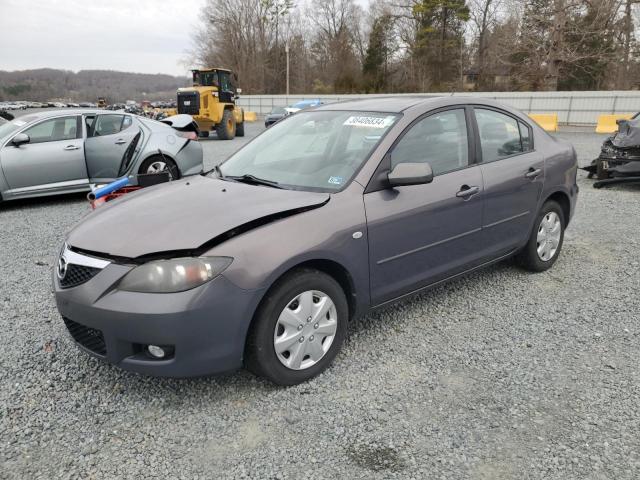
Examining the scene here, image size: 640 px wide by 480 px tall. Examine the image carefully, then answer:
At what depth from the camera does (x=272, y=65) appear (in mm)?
62375

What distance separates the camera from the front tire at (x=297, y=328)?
8.90 ft

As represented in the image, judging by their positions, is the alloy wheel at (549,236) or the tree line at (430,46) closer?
the alloy wheel at (549,236)

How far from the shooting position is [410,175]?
10.2 ft

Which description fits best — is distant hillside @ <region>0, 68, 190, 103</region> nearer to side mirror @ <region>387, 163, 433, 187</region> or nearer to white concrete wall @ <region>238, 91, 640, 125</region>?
white concrete wall @ <region>238, 91, 640, 125</region>

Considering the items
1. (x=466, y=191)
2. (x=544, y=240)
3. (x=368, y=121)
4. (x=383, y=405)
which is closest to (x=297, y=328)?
(x=383, y=405)

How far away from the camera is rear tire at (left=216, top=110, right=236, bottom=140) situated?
2077 centimetres

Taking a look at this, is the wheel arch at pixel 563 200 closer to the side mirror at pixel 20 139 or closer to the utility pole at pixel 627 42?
the side mirror at pixel 20 139

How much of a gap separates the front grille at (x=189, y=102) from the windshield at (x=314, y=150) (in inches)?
684

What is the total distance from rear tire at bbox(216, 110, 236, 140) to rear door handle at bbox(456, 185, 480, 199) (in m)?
18.2

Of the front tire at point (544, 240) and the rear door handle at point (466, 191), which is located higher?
the rear door handle at point (466, 191)

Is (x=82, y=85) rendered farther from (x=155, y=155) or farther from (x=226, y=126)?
(x=155, y=155)

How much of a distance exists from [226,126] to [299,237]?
19040 mm

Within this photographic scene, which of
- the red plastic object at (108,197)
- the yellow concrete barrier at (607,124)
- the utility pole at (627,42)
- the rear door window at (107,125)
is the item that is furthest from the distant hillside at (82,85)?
the red plastic object at (108,197)

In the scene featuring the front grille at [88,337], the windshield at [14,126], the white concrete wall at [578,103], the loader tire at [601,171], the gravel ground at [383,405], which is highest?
the white concrete wall at [578,103]
